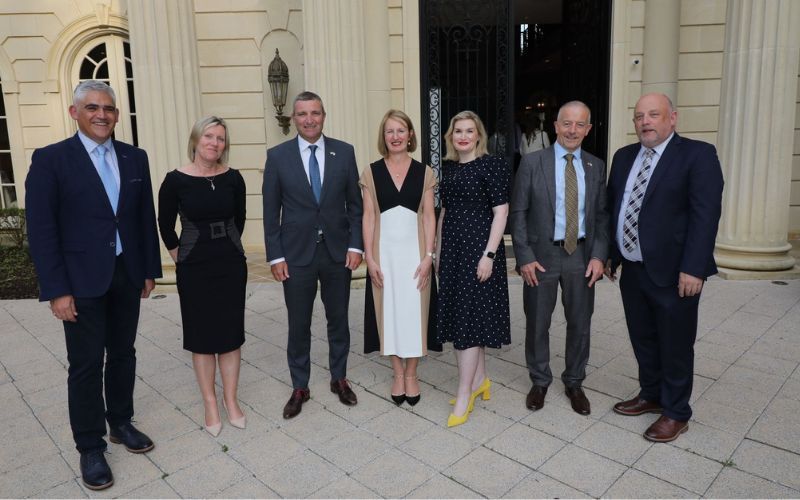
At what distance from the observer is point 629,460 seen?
2.93 meters

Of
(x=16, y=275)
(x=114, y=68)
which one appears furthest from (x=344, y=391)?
(x=114, y=68)

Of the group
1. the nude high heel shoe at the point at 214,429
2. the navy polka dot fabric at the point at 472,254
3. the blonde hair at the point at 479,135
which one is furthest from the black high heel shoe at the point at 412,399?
the blonde hair at the point at 479,135

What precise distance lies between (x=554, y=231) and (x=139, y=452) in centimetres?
266

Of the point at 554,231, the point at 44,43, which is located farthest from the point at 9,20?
the point at 554,231

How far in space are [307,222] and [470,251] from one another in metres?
1.01

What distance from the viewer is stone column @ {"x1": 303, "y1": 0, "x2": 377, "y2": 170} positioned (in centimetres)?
632

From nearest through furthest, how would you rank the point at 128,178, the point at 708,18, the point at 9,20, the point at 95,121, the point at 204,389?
the point at 95,121 → the point at 128,178 → the point at 204,389 → the point at 708,18 → the point at 9,20

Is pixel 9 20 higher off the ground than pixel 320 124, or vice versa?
pixel 9 20

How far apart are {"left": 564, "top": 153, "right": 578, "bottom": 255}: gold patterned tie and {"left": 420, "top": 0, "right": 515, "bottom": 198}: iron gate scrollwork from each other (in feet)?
15.3

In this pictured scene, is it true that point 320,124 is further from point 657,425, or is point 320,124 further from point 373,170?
point 657,425

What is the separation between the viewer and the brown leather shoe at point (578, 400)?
3457 mm

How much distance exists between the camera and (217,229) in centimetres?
321

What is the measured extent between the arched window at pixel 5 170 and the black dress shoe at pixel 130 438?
7.55 metres

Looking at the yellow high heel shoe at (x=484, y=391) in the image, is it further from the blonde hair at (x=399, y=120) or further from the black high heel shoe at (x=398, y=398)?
the blonde hair at (x=399, y=120)
